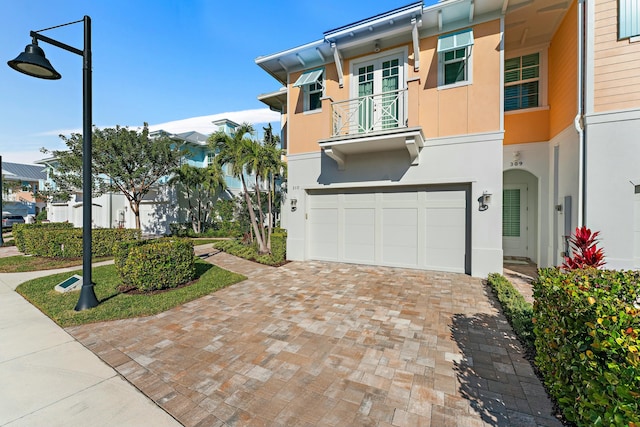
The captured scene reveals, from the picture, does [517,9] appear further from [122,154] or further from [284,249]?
[122,154]

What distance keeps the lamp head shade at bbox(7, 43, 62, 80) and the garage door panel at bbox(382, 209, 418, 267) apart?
861 cm

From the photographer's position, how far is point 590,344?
2.07 metres

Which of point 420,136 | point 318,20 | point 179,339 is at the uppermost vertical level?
point 318,20

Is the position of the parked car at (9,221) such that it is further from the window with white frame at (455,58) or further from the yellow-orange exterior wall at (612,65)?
the yellow-orange exterior wall at (612,65)

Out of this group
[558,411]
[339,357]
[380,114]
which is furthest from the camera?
[380,114]

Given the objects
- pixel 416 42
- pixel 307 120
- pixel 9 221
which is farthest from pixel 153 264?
pixel 9 221

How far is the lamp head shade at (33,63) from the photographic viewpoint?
4473mm

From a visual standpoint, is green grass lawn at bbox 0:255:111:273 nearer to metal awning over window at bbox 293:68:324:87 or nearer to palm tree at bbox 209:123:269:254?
palm tree at bbox 209:123:269:254

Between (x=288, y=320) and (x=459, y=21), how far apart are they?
918 centimetres

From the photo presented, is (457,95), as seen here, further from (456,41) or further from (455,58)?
(456,41)

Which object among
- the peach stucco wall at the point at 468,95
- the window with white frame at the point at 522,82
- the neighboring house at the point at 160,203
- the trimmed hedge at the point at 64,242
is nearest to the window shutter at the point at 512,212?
the window with white frame at the point at 522,82

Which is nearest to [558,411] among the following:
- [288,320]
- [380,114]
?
[288,320]

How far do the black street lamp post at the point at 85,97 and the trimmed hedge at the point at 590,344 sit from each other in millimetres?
7141

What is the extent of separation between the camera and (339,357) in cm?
359
